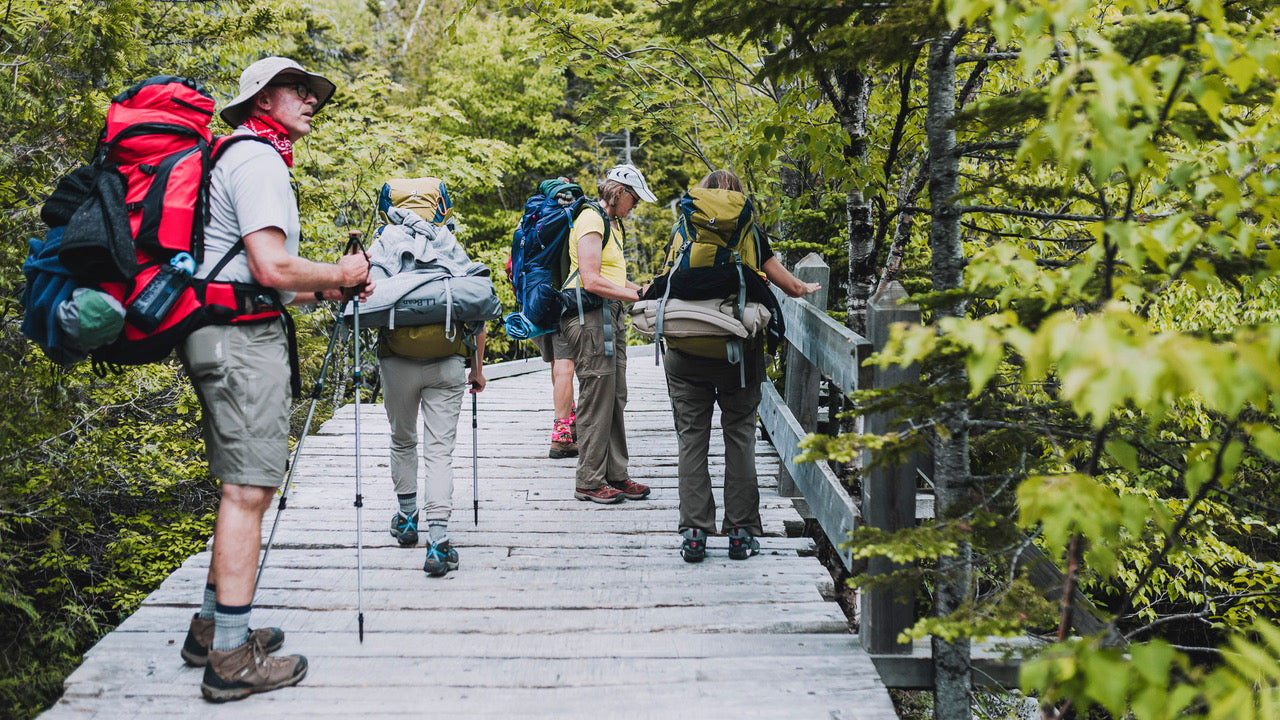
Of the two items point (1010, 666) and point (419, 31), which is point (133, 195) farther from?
point (419, 31)

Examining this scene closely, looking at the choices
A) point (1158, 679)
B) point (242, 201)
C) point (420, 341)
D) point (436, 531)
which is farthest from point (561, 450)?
point (1158, 679)

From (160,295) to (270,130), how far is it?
2.81ft

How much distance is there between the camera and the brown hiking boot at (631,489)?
5586 mm

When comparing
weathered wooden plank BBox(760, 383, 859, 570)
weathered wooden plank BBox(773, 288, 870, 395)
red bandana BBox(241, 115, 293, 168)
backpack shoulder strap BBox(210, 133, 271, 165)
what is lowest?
weathered wooden plank BBox(760, 383, 859, 570)

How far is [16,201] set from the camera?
13.6 ft

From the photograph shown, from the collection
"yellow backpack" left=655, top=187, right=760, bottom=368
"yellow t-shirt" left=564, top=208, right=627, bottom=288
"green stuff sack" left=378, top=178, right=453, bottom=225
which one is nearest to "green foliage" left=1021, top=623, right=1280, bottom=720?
"yellow backpack" left=655, top=187, right=760, bottom=368

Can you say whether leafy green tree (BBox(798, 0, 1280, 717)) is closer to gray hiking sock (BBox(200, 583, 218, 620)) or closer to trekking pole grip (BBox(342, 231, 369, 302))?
trekking pole grip (BBox(342, 231, 369, 302))

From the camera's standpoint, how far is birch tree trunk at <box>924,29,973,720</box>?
2.97 meters

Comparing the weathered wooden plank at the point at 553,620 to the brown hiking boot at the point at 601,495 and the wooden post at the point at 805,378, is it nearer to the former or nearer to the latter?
the wooden post at the point at 805,378

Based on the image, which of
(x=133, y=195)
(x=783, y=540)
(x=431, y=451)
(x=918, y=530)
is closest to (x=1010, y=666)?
(x=918, y=530)

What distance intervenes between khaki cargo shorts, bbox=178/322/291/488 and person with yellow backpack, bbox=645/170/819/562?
190cm

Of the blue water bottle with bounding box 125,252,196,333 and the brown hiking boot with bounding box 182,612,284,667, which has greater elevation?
the blue water bottle with bounding box 125,252,196,333

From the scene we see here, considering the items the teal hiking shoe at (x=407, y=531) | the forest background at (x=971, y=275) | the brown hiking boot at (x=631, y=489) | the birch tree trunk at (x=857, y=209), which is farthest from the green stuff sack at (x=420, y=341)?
the birch tree trunk at (x=857, y=209)

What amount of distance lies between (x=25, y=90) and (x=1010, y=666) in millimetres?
5552
